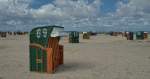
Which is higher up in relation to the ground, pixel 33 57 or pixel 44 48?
pixel 44 48

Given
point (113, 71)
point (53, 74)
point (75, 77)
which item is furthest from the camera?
point (113, 71)

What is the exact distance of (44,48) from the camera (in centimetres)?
1084

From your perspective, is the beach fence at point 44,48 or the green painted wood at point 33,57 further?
the green painted wood at point 33,57

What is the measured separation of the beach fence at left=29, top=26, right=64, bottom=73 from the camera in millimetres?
10812

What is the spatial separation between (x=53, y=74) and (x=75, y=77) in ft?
3.76

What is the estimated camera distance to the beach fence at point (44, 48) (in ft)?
35.5

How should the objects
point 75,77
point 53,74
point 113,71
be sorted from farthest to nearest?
point 113,71
point 53,74
point 75,77

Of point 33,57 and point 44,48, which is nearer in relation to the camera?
point 44,48

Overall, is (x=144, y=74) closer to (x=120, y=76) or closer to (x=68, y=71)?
(x=120, y=76)

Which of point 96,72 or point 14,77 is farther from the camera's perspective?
point 96,72

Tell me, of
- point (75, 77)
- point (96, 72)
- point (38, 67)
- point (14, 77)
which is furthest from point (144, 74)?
point (14, 77)

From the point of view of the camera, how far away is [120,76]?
10.2 m

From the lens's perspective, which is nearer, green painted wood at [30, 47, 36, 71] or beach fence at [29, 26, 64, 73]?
beach fence at [29, 26, 64, 73]

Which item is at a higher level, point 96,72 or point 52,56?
point 52,56
